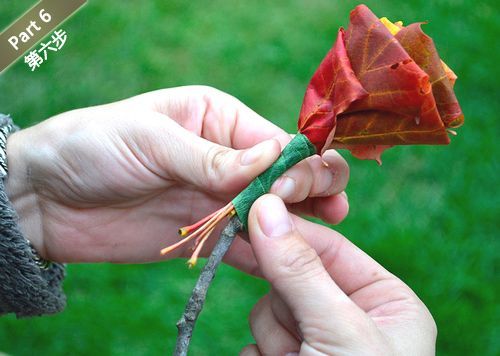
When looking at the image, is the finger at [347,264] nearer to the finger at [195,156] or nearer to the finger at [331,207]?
the finger at [331,207]

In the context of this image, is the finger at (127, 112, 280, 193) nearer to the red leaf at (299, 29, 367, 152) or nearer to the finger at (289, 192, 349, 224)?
the red leaf at (299, 29, 367, 152)

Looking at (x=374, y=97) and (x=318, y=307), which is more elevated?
(x=374, y=97)

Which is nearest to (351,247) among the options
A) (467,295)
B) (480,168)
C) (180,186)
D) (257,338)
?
(257,338)

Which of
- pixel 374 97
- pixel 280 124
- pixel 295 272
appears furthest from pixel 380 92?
pixel 280 124

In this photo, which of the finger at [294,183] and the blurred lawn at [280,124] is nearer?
the finger at [294,183]

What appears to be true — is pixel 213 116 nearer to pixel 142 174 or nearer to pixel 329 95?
pixel 142 174

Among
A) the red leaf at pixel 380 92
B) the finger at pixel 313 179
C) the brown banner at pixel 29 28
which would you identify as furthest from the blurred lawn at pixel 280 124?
the red leaf at pixel 380 92
